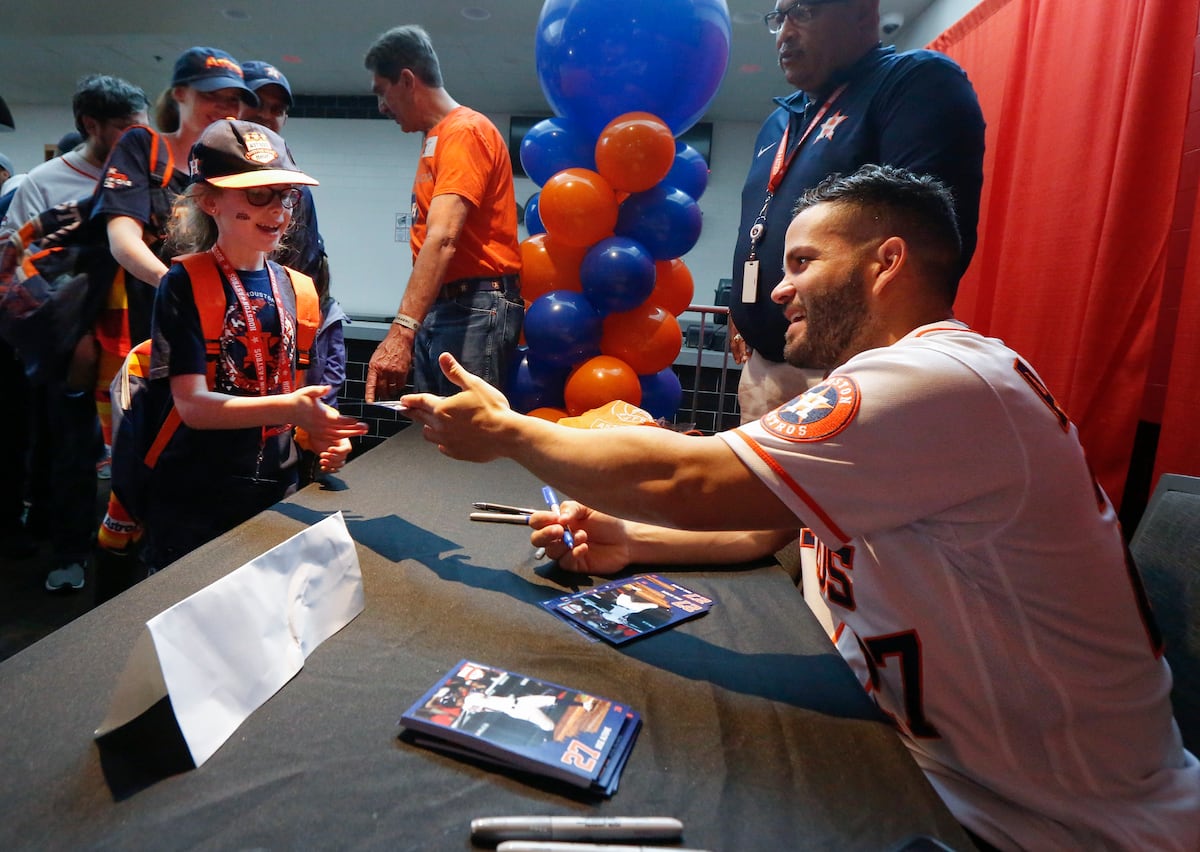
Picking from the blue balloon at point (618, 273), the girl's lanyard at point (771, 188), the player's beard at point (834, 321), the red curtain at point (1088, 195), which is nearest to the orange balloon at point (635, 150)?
the blue balloon at point (618, 273)

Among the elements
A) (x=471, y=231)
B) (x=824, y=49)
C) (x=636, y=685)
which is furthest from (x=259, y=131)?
(x=824, y=49)

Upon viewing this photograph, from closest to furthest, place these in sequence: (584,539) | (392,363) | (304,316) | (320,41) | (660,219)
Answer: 1. (584,539)
2. (304,316)
3. (392,363)
4. (660,219)
5. (320,41)

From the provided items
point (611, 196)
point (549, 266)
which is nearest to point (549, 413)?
point (549, 266)

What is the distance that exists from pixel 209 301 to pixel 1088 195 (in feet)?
9.23

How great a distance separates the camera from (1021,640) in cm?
79

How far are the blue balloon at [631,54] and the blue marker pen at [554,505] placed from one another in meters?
1.78

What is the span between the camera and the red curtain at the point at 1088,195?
2188 millimetres

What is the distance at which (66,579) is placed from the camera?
2.57 meters

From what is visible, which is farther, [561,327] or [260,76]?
[561,327]

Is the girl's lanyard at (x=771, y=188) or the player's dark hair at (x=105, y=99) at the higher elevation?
the player's dark hair at (x=105, y=99)

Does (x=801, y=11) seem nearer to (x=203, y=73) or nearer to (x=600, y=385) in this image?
(x=600, y=385)

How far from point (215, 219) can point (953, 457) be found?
1.46 metres

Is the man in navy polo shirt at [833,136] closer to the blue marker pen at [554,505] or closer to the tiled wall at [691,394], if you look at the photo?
the blue marker pen at [554,505]

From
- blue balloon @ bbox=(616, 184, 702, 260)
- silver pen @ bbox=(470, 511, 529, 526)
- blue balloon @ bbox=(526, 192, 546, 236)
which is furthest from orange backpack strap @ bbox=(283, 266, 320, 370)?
blue balloon @ bbox=(526, 192, 546, 236)
